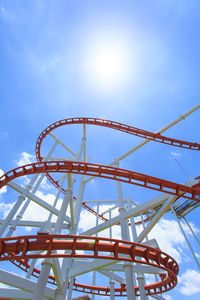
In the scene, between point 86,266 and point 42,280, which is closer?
point 42,280

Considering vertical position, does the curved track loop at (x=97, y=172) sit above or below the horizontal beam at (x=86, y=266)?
above

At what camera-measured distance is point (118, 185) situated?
6.83 metres

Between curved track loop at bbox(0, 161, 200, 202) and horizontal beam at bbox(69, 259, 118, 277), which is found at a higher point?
curved track loop at bbox(0, 161, 200, 202)

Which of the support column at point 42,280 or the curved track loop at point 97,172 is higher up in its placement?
the curved track loop at point 97,172

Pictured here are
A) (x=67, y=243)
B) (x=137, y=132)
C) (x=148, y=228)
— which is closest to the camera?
(x=67, y=243)

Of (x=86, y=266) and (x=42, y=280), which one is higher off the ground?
(x=86, y=266)

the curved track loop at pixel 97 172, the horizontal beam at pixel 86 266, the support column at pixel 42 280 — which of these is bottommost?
the support column at pixel 42 280

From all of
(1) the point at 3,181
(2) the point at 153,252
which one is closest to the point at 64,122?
(1) the point at 3,181

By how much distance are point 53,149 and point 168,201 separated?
242 inches

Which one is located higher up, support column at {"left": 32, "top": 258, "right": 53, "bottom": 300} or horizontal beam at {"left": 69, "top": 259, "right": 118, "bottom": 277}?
horizontal beam at {"left": 69, "top": 259, "right": 118, "bottom": 277}

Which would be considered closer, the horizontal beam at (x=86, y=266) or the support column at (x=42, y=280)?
the support column at (x=42, y=280)

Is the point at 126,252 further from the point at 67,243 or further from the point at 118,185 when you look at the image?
the point at 118,185

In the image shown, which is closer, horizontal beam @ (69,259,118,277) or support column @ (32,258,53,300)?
support column @ (32,258,53,300)

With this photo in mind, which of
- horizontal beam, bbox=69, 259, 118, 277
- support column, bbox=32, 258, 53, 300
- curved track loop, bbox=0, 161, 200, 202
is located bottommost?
support column, bbox=32, 258, 53, 300
